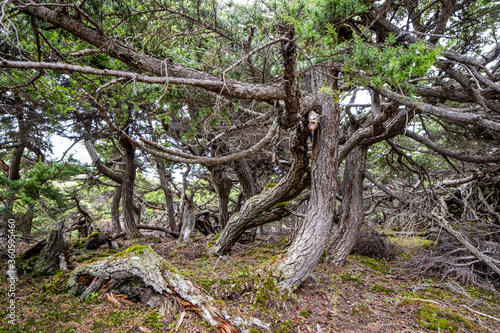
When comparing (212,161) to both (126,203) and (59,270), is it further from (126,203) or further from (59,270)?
(126,203)

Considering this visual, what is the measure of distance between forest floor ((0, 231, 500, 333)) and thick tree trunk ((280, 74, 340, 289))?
0.92 feet

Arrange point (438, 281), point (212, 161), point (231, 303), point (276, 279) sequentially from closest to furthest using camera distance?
point (231, 303) < point (276, 279) < point (212, 161) < point (438, 281)

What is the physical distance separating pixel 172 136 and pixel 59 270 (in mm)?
4132

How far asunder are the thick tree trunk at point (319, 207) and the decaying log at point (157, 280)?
3.96ft

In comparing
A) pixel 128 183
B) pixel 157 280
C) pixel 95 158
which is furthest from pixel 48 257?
pixel 128 183

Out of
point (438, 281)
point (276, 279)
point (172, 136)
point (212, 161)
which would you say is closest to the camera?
point (276, 279)

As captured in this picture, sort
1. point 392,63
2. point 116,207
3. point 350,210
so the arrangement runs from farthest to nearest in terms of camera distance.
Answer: point 116,207, point 350,210, point 392,63

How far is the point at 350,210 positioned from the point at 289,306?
2.81 m

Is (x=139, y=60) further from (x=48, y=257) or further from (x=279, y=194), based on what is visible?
(x=48, y=257)

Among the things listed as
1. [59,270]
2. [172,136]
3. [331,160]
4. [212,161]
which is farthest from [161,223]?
[331,160]

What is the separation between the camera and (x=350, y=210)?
527 centimetres

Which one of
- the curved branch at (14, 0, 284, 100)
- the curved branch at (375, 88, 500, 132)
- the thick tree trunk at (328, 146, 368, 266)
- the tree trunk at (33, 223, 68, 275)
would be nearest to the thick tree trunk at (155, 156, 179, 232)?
the tree trunk at (33, 223, 68, 275)

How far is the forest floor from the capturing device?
271 centimetres

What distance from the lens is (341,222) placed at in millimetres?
5359
